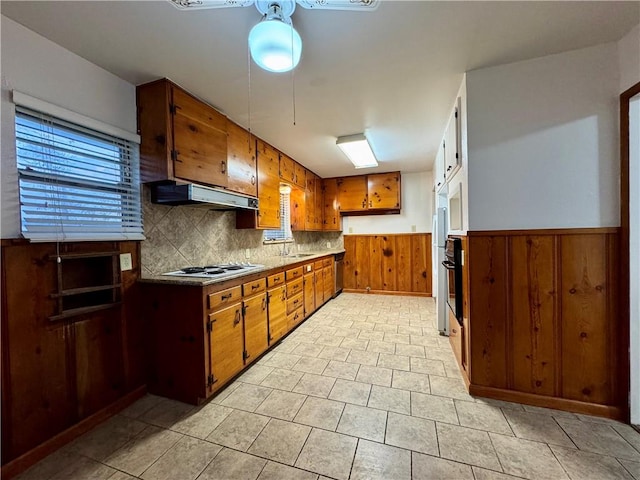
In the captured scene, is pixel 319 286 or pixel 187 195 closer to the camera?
pixel 187 195

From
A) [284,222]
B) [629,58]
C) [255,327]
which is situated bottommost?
[255,327]

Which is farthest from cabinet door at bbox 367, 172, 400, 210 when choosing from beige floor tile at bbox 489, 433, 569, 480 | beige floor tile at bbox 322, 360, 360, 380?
beige floor tile at bbox 489, 433, 569, 480

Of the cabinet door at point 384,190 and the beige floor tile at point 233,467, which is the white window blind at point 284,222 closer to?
the cabinet door at point 384,190

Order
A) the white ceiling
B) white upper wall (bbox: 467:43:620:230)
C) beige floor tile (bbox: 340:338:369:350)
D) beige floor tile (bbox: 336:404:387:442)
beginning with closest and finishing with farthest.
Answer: the white ceiling → beige floor tile (bbox: 336:404:387:442) → white upper wall (bbox: 467:43:620:230) → beige floor tile (bbox: 340:338:369:350)

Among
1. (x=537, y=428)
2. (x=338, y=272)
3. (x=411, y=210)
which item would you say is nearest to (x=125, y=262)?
(x=537, y=428)

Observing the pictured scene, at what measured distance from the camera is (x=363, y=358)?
2.60m

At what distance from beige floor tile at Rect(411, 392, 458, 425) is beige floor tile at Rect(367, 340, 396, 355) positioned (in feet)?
2.37

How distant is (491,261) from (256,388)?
206cm

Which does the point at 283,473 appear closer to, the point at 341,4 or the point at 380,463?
the point at 380,463

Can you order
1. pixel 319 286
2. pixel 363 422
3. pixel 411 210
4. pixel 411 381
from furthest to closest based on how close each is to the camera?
1. pixel 411 210
2. pixel 319 286
3. pixel 411 381
4. pixel 363 422

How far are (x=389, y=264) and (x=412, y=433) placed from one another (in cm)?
383

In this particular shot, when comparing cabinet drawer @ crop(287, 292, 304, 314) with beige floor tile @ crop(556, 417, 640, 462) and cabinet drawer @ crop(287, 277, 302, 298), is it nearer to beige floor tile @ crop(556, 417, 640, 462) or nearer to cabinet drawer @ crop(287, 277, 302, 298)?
cabinet drawer @ crop(287, 277, 302, 298)

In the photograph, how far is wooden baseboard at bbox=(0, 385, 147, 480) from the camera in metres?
1.39

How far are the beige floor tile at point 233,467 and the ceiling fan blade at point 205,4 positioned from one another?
2365 mm
